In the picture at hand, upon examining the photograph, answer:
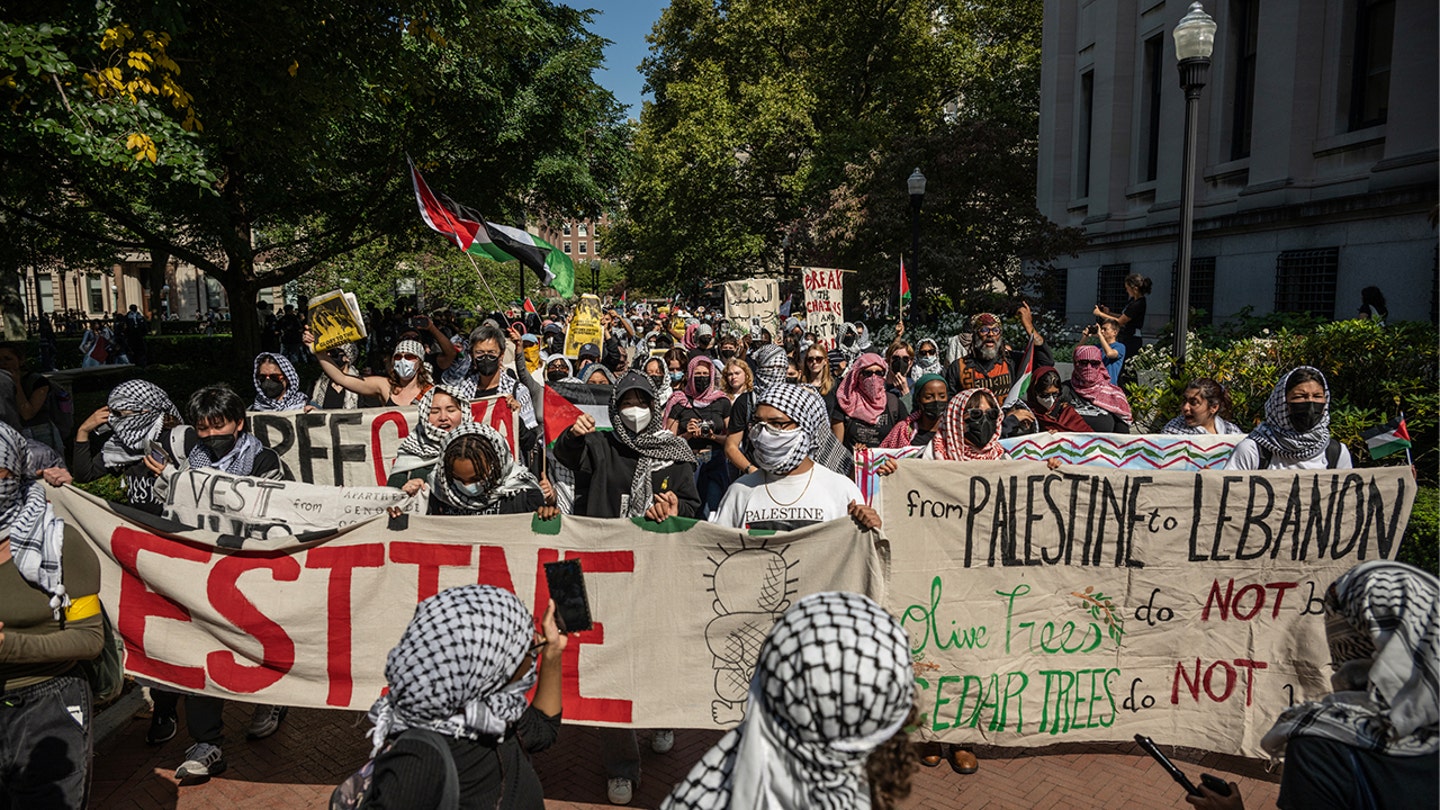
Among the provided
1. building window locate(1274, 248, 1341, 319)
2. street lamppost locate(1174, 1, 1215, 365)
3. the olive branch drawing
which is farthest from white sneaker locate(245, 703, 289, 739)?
building window locate(1274, 248, 1341, 319)

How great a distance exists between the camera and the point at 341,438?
6730mm

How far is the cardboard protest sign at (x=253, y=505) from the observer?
4.90 meters

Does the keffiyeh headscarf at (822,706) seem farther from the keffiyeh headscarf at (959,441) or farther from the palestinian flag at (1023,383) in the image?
the palestinian flag at (1023,383)

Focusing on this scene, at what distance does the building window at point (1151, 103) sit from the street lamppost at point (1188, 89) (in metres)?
13.1

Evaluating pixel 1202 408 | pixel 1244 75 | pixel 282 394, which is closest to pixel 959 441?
pixel 1202 408

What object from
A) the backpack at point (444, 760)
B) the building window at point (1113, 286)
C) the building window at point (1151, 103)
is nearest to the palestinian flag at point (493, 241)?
the backpack at point (444, 760)

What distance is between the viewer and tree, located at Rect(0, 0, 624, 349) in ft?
30.8

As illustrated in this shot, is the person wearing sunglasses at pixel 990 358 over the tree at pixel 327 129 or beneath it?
beneath

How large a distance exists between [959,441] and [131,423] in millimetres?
4710

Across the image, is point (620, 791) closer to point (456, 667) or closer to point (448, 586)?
point (448, 586)

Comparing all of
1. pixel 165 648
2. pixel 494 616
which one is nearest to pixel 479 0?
pixel 165 648

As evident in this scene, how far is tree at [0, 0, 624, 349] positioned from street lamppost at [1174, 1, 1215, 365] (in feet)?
24.9

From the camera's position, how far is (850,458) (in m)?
5.95

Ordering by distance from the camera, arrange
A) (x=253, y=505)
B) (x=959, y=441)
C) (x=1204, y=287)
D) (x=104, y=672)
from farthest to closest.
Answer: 1. (x=1204, y=287)
2. (x=959, y=441)
3. (x=253, y=505)
4. (x=104, y=672)
